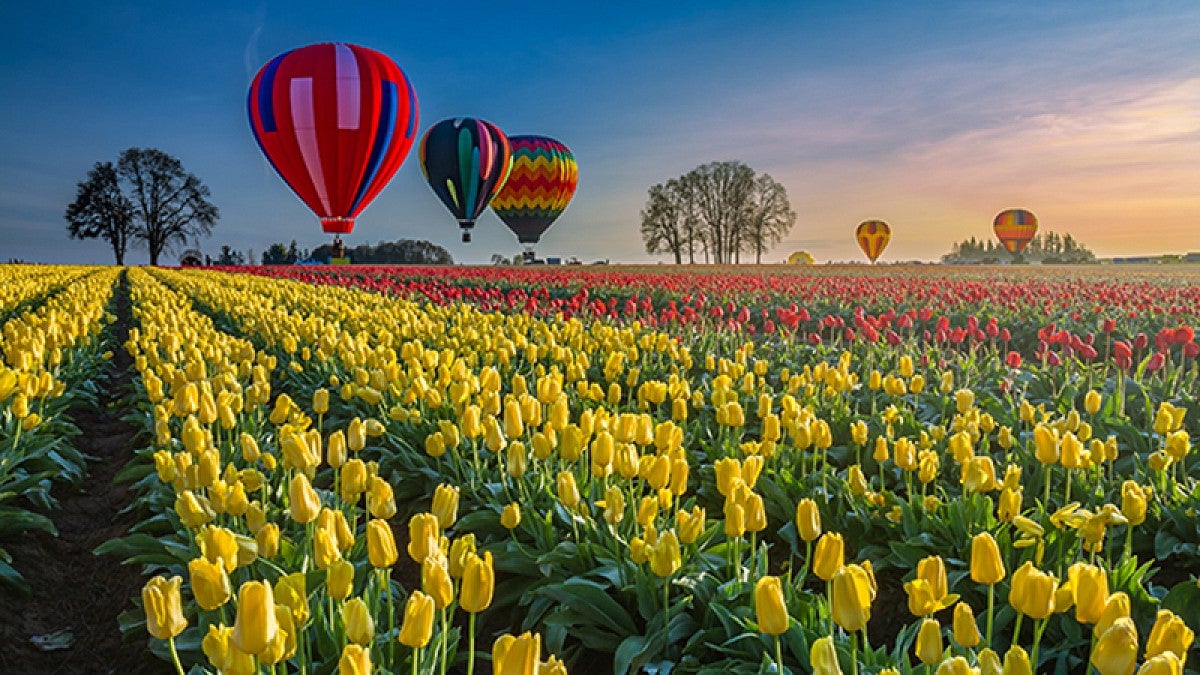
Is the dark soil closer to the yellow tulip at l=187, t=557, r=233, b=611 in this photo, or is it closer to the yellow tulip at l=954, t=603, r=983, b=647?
the yellow tulip at l=187, t=557, r=233, b=611

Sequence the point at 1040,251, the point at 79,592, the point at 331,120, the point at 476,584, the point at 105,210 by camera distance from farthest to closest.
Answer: the point at 1040,251
the point at 105,210
the point at 331,120
the point at 79,592
the point at 476,584

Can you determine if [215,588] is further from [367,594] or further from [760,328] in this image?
[760,328]

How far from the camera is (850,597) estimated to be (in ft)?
5.86

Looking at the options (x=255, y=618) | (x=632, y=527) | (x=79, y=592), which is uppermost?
(x=255, y=618)

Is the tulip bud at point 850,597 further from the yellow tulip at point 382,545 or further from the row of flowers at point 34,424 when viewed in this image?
the row of flowers at point 34,424

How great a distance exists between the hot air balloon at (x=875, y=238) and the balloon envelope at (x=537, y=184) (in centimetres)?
3521

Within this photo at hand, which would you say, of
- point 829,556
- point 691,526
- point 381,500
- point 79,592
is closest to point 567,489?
point 691,526

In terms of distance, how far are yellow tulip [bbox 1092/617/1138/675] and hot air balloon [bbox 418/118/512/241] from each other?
30.7 meters

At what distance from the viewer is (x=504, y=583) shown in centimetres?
356

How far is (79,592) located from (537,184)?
3868cm

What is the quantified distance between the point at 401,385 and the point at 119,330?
39.9 feet

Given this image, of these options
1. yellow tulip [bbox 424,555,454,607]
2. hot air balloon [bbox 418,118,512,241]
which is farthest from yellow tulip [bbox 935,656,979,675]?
hot air balloon [bbox 418,118,512,241]

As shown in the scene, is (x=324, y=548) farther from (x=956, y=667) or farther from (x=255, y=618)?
(x=956, y=667)

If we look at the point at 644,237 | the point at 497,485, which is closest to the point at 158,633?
the point at 497,485
